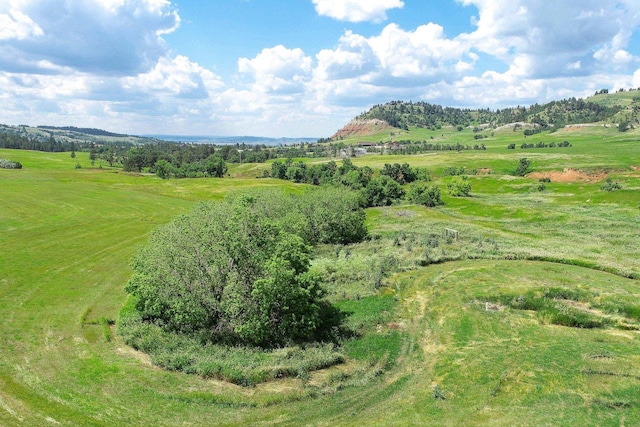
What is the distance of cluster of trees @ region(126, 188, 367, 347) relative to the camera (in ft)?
101

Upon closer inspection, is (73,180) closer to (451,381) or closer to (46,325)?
(46,325)

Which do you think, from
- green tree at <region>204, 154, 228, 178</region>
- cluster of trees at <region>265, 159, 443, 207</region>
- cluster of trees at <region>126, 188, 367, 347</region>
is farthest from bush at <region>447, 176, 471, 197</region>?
cluster of trees at <region>126, 188, 367, 347</region>

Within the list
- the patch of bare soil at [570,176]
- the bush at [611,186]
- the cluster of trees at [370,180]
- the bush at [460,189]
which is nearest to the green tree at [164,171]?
the cluster of trees at [370,180]

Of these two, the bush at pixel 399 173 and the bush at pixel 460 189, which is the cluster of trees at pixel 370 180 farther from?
the bush at pixel 460 189

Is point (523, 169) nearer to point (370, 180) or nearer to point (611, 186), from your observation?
point (611, 186)

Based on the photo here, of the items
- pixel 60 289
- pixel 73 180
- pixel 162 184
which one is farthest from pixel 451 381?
pixel 73 180

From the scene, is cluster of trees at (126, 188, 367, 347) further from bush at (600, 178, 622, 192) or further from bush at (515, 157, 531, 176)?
bush at (515, 157, 531, 176)

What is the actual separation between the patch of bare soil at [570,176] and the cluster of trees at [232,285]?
149 m

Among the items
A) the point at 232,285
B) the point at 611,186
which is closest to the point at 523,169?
the point at 611,186

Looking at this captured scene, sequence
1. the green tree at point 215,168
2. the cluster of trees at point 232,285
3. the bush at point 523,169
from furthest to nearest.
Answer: the green tree at point 215,168
the bush at point 523,169
the cluster of trees at point 232,285

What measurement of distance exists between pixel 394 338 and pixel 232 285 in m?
13.8

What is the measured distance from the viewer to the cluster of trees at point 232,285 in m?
30.9

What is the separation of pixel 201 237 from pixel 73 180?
121305 millimetres

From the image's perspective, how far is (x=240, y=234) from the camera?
33156mm
